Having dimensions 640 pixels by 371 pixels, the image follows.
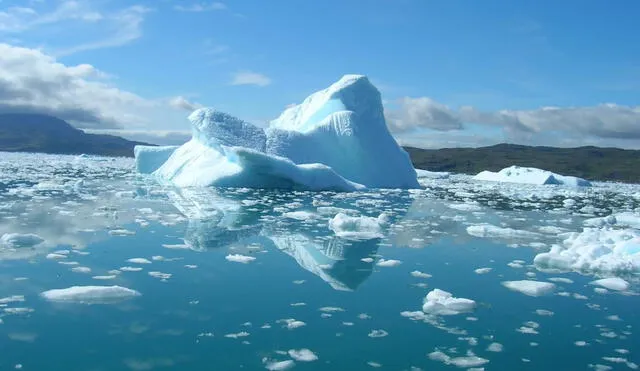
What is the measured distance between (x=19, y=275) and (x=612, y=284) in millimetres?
6648

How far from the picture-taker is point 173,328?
4.14 meters

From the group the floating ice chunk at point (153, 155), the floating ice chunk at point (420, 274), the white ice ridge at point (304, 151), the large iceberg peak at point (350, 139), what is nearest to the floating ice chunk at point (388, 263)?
the floating ice chunk at point (420, 274)

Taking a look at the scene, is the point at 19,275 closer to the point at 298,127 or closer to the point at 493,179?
the point at 298,127

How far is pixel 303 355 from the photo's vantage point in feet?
12.1

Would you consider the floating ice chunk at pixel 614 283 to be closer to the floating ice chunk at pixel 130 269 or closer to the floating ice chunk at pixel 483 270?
the floating ice chunk at pixel 483 270

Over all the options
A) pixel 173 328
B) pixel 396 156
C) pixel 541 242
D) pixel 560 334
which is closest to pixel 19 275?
pixel 173 328

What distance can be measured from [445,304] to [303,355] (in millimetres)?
1885

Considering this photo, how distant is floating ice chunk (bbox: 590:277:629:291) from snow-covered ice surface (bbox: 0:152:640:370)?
0.02m

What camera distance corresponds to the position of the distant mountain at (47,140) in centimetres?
13420

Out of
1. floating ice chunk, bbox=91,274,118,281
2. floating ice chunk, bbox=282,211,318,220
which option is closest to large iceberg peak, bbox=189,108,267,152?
floating ice chunk, bbox=282,211,318,220

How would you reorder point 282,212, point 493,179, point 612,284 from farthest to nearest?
point 493,179 → point 282,212 → point 612,284

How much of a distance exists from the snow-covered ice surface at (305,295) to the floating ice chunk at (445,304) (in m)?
0.01

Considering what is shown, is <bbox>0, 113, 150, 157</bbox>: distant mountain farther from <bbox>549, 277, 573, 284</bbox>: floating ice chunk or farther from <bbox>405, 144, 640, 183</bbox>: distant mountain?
<bbox>549, 277, 573, 284</bbox>: floating ice chunk

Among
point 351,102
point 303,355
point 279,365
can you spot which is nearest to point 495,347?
point 303,355
